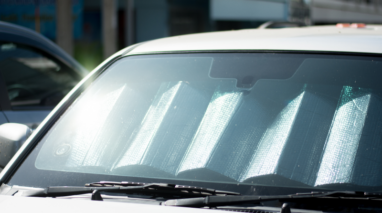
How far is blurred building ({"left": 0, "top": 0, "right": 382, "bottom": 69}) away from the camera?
13.2 metres

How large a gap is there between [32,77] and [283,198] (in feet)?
10.4

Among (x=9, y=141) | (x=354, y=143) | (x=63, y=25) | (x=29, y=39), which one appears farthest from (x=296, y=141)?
(x=63, y=25)

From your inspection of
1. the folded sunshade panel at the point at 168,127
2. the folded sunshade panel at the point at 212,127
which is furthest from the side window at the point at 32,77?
the folded sunshade panel at the point at 212,127

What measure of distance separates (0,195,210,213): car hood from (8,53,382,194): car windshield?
222mm

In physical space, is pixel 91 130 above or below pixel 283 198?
above

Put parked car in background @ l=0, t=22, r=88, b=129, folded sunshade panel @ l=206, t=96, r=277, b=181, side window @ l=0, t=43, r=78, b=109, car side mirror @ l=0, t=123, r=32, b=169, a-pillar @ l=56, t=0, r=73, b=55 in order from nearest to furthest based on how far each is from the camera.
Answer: folded sunshade panel @ l=206, t=96, r=277, b=181 < car side mirror @ l=0, t=123, r=32, b=169 < parked car in background @ l=0, t=22, r=88, b=129 < side window @ l=0, t=43, r=78, b=109 < a-pillar @ l=56, t=0, r=73, b=55

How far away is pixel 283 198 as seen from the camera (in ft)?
4.85

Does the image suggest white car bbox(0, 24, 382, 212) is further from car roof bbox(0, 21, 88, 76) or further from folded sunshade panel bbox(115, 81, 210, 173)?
car roof bbox(0, 21, 88, 76)

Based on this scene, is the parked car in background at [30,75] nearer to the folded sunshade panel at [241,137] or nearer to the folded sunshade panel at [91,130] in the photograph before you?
the folded sunshade panel at [91,130]

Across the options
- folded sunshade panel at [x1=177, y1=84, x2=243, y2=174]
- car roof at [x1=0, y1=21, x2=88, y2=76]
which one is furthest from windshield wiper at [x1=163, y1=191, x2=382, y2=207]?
car roof at [x1=0, y1=21, x2=88, y2=76]

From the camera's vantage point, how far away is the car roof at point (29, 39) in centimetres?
340

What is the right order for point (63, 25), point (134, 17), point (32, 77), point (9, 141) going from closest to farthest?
point (9, 141) → point (32, 77) → point (63, 25) → point (134, 17)

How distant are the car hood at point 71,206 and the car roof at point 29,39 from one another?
219 centimetres

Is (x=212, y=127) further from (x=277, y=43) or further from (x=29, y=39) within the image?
(x=29, y=39)
